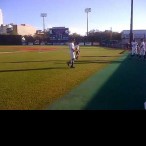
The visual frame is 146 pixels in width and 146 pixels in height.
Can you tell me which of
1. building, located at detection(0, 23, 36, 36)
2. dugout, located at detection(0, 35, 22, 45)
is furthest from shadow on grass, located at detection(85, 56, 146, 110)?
building, located at detection(0, 23, 36, 36)

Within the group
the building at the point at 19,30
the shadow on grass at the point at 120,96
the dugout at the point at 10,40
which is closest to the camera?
the shadow on grass at the point at 120,96

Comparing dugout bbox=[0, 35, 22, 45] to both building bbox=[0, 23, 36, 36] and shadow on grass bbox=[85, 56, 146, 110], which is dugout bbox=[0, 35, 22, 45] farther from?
shadow on grass bbox=[85, 56, 146, 110]

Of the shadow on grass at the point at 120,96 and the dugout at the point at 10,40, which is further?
the dugout at the point at 10,40

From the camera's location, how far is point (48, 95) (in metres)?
8.40

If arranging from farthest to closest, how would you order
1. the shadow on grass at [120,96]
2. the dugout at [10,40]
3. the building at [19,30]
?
1. the building at [19,30]
2. the dugout at [10,40]
3. the shadow on grass at [120,96]

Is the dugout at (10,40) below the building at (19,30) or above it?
below

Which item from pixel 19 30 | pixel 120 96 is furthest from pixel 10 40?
pixel 120 96

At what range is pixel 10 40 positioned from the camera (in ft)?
197

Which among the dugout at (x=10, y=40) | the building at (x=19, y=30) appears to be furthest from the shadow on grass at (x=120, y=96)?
the building at (x=19, y=30)

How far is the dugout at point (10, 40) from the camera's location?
5883 centimetres

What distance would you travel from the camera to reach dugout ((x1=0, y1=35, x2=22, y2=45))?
5883 centimetres

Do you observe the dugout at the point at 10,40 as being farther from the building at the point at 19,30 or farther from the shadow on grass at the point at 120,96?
the shadow on grass at the point at 120,96
